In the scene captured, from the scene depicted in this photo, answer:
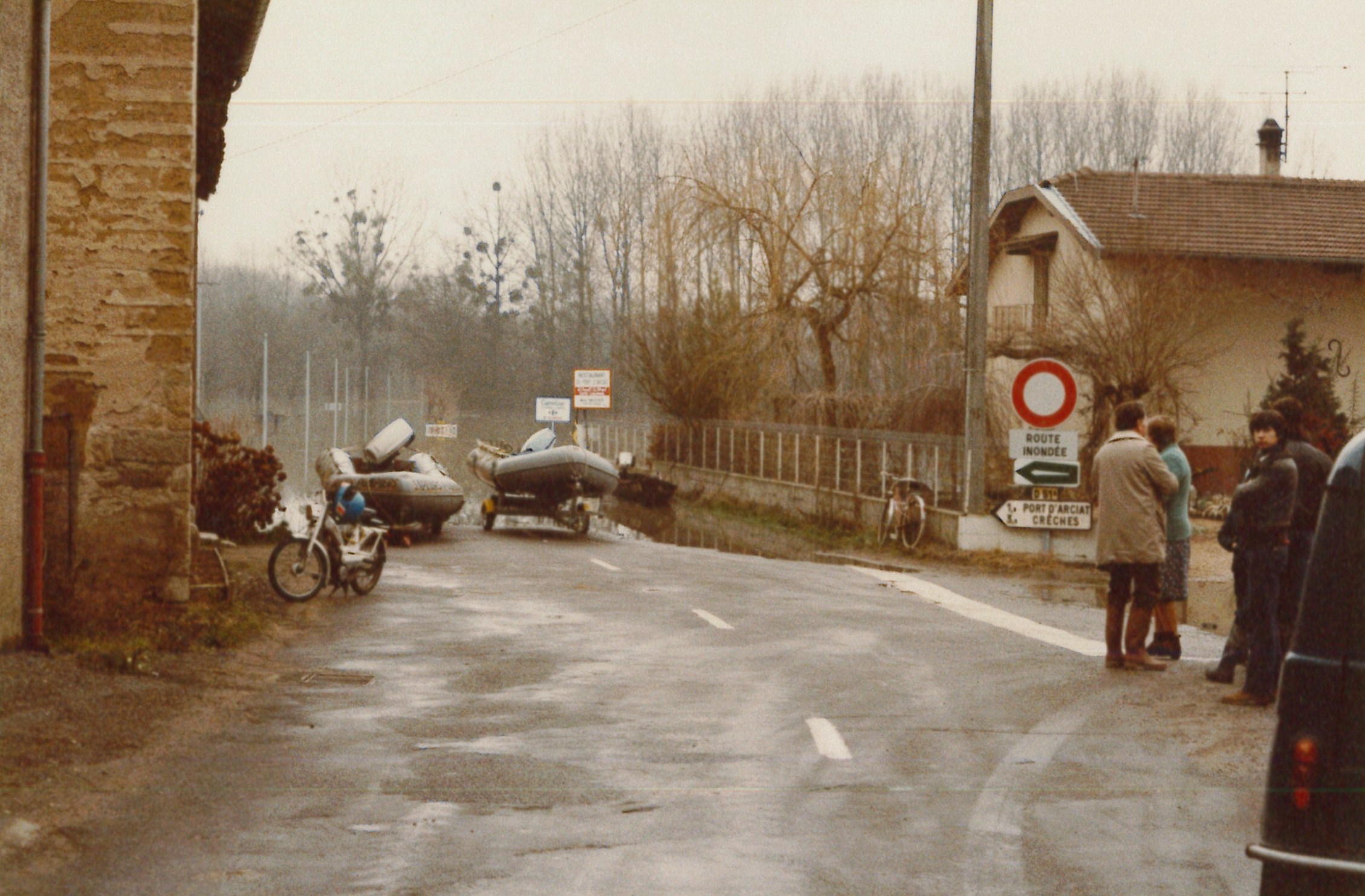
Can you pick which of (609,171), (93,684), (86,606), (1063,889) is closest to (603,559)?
(86,606)

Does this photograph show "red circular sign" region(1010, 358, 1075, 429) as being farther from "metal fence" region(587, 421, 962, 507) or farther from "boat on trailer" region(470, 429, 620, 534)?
"boat on trailer" region(470, 429, 620, 534)

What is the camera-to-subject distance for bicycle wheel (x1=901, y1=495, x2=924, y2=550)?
25.5 metres

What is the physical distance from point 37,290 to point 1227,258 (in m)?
27.8

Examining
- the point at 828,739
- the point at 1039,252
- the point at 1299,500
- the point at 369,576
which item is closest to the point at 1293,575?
the point at 1299,500

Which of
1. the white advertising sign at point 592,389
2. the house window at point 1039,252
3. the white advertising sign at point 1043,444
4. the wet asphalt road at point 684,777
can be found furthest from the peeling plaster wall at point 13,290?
the white advertising sign at point 592,389

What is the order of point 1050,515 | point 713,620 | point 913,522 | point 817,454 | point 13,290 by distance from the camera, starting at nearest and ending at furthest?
1. point 13,290
2. point 713,620
3. point 1050,515
4. point 913,522
5. point 817,454

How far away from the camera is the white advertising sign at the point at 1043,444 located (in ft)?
68.2

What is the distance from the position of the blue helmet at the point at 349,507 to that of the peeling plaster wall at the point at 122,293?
161 inches

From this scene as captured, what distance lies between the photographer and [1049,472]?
21.0 m

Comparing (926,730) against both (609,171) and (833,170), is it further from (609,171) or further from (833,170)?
(609,171)

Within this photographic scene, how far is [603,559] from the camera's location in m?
22.2

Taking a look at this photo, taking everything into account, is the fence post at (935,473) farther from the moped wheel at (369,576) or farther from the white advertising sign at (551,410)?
the white advertising sign at (551,410)

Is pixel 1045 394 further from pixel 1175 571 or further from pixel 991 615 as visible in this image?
pixel 1175 571

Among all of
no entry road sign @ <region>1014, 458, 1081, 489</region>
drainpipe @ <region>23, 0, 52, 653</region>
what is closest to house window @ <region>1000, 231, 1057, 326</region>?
no entry road sign @ <region>1014, 458, 1081, 489</region>
